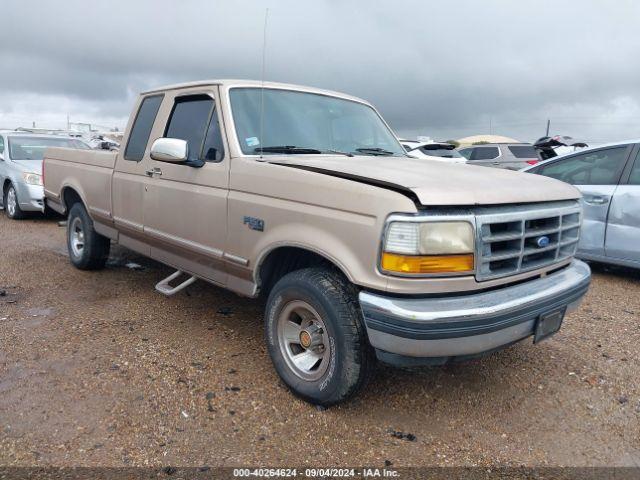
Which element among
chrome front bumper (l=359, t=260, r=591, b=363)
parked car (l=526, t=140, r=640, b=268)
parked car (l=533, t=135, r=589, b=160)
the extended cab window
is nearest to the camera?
chrome front bumper (l=359, t=260, r=591, b=363)

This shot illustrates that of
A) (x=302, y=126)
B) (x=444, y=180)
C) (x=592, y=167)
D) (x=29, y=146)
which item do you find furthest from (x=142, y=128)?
(x=29, y=146)

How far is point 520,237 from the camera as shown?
8.86 feet

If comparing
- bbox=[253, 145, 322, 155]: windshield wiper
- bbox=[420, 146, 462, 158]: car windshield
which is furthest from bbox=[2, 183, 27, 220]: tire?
bbox=[420, 146, 462, 158]: car windshield

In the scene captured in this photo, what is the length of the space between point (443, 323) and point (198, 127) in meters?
2.50

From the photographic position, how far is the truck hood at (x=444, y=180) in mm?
2514

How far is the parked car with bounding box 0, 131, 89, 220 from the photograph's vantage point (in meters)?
9.00

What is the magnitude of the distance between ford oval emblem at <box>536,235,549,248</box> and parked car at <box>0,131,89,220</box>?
8.70 meters

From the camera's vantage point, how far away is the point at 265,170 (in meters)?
3.14

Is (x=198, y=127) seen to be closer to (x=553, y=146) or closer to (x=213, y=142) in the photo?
(x=213, y=142)

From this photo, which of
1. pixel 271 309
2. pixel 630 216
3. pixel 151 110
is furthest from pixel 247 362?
pixel 630 216

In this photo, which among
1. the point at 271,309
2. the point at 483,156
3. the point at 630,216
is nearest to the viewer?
the point at 271,309

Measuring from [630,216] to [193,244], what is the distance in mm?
4623

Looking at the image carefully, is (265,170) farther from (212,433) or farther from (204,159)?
(212,433)

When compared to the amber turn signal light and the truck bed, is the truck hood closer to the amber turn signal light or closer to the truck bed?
the amber turn signal light
